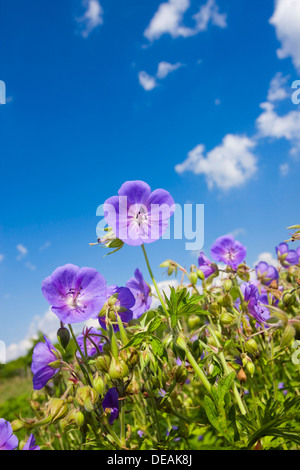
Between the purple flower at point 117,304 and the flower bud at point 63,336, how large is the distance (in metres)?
0.12

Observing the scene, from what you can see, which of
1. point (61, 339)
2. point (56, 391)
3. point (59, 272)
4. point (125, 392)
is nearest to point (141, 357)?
point (125, 392)

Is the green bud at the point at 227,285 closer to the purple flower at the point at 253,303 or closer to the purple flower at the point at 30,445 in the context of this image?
the purple flower at the point at 253,303

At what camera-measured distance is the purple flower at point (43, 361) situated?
127 cm

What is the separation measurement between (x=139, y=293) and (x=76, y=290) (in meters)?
0.42

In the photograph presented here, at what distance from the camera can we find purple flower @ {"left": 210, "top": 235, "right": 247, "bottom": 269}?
6.77ft

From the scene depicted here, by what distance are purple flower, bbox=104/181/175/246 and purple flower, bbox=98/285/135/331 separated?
22 cm

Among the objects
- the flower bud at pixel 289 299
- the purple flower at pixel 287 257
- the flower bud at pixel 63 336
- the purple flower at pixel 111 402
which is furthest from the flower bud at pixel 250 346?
the purple flower at pixel 287 257

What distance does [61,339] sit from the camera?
1233mm

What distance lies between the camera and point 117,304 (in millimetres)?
1305

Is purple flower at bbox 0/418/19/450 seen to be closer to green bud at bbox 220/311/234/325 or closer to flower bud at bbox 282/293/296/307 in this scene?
green bud at bbox 220/311/234/325

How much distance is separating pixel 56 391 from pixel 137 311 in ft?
1.99

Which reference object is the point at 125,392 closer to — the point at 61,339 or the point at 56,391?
the point at 61,339

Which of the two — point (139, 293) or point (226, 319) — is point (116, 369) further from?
point (139, 293)

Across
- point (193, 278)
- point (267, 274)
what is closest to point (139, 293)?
point (193, 278)
